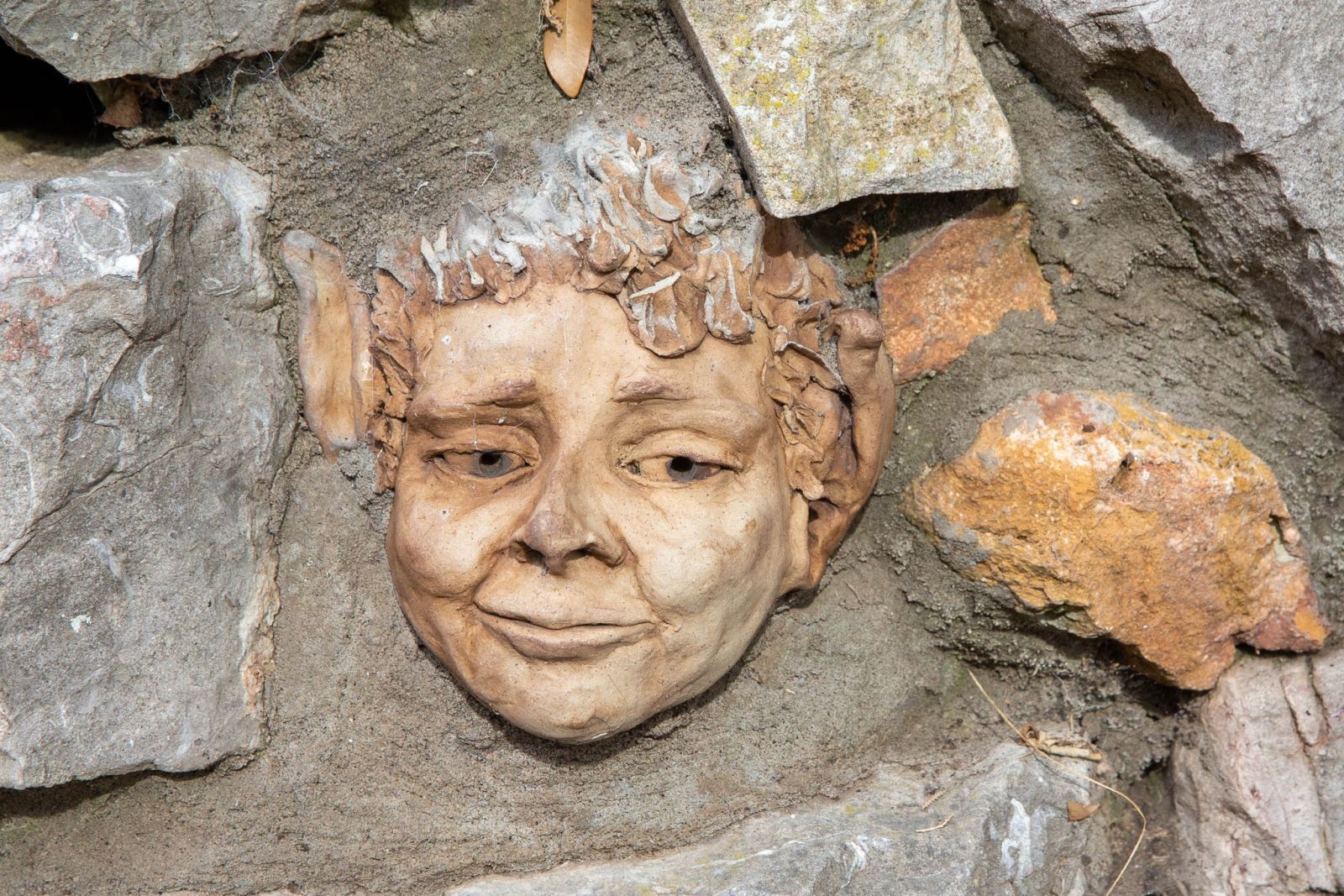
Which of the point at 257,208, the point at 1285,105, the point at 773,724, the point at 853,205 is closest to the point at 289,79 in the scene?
the point at 257,208

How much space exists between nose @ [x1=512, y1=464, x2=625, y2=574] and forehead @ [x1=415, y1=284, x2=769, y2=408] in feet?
0.48

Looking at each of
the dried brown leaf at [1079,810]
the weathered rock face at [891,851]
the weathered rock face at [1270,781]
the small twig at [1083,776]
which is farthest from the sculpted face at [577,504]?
the weathered rock face at [1270,781]

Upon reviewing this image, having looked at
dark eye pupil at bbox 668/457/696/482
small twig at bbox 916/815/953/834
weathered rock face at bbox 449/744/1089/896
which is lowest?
weathered rock face at bbox 449/744/1089/896

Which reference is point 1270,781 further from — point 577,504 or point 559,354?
point 559,354

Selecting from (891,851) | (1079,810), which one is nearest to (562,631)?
(891,851)

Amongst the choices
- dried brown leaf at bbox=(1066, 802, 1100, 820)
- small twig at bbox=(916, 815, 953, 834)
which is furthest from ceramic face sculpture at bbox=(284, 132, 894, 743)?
dried brown leaf at bbox=(1066, 802, 1100, 820)

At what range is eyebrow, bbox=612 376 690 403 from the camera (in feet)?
5.98

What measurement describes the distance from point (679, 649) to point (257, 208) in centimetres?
101

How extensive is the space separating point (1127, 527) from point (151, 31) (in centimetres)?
180

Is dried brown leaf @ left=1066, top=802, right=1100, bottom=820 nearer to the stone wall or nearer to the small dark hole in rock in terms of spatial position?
the stone wall

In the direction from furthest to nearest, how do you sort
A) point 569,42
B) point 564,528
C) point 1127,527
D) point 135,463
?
1. point 1127,527
2. point 569,42
3. point 135,463
4. point 564,528

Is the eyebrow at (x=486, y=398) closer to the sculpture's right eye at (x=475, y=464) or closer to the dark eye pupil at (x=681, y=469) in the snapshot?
the sculpture's right eye at (x=475, y=464)

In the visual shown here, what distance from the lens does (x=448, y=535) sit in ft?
6.22

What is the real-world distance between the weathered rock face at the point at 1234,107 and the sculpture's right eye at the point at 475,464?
111cm
